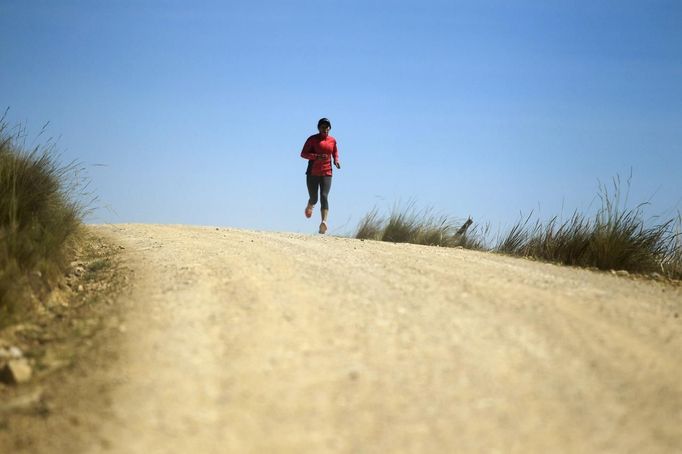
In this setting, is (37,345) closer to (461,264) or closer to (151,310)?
(151,310)

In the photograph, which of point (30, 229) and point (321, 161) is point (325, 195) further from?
point (30, 229)

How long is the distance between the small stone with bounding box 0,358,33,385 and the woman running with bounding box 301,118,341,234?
841 cm

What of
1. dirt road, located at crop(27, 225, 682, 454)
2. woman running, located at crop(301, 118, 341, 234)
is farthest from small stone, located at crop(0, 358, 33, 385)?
woman running, located at crop(301, 118, 341, 234)

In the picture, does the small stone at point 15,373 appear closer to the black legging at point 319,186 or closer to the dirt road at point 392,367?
the dirt road at point 392,367

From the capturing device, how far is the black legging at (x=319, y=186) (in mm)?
11781

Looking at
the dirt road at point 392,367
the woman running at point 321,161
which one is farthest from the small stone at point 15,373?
the woman running at point 321,161

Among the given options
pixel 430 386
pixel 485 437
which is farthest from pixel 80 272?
pixel 485 437

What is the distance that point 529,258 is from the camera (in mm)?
8281

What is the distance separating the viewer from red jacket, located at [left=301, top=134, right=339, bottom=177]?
11.6m

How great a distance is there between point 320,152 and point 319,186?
2.33 ft

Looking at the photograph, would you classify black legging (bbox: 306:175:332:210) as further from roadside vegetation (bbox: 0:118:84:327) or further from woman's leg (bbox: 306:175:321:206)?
roadside vegetation (bbox: 0:118:84:327)

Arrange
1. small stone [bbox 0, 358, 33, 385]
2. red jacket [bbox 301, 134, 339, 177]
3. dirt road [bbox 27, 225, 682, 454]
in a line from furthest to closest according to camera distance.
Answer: red jacket [bbox 301, 134, 339, 177], small stone [bbox 0, 358, 33, 385], dirt road [bbox 27, 225, 682, 454]

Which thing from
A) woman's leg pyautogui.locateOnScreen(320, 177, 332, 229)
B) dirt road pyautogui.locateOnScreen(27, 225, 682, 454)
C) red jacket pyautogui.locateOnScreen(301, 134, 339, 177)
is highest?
red jacket pyautogui.locateOnScreen(301, 134, 339, 177)

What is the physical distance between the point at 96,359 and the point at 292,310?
127 cm
